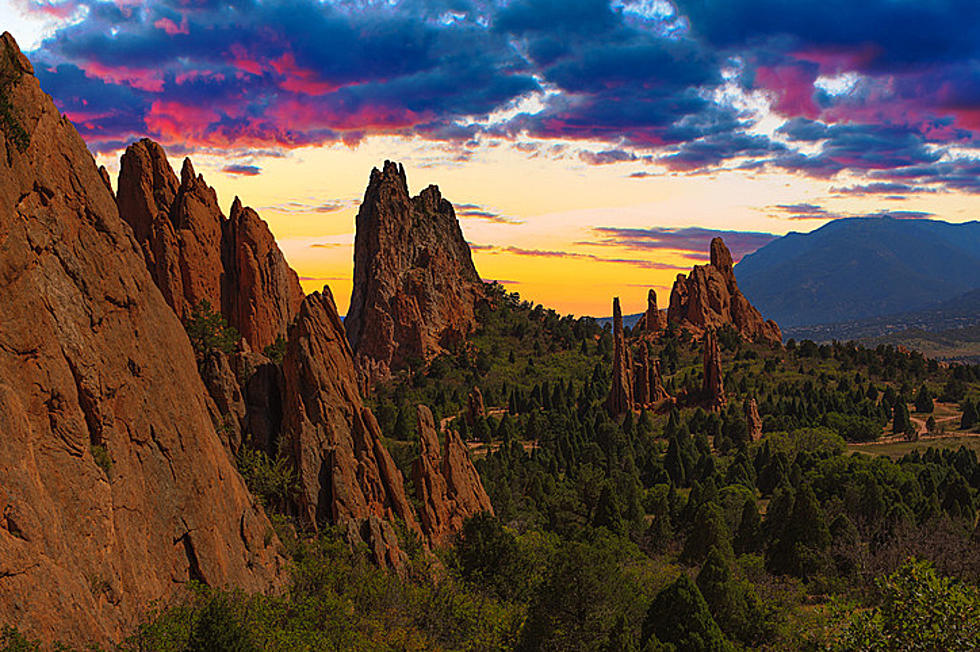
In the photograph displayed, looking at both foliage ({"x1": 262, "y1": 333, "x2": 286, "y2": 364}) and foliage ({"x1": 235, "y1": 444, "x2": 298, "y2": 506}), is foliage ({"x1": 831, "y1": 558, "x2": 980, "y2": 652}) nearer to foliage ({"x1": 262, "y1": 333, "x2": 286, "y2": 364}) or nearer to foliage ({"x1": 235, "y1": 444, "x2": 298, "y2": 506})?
foliage ({"x1": 235, "y1": 444, "x2": 298, "y2": 506})

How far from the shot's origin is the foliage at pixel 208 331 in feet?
173

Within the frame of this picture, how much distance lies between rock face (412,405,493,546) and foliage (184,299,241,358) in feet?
58.4

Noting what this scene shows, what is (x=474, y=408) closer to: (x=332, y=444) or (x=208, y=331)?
(x=208, y=331)

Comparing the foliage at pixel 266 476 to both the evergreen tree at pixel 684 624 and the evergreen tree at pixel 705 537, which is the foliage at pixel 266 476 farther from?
the evergreen tree at pixel 705 537

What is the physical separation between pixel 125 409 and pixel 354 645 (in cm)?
1569

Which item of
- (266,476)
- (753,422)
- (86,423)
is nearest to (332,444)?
(266,476)

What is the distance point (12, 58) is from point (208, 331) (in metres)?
26.0

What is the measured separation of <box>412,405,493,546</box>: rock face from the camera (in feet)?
194

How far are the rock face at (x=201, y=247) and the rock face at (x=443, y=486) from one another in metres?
17.1

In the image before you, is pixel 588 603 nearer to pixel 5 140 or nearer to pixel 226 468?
pixel 226 468

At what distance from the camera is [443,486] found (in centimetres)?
6166

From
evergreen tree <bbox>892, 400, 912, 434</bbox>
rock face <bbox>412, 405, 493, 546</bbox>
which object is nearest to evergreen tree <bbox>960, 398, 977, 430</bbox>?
evergreen tree <bbox>892, 400, 912, 434</bbox>

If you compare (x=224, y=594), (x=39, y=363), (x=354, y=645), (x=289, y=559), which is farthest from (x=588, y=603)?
(x=39, y=363)

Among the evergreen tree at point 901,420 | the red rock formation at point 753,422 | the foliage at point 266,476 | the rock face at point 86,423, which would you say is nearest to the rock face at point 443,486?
the foliage at point 266,476
